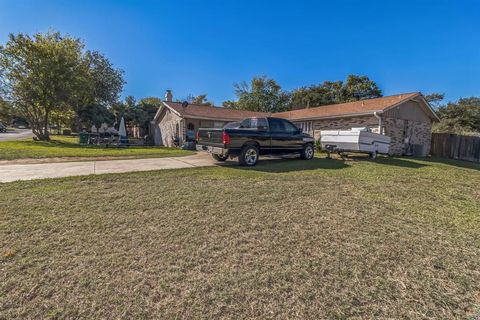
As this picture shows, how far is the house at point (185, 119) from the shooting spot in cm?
1716

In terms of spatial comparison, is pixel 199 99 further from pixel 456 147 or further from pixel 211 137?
pixel 456 147

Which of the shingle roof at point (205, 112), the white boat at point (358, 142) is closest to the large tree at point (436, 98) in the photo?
the white boat at point (358, 142)

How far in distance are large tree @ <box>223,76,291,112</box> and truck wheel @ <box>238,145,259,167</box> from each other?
28.7 meters

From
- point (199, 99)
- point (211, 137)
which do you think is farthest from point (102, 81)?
point (211, 137)

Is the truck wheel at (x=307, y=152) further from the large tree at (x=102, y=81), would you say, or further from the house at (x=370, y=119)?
the large tree at (x=102, y=81)

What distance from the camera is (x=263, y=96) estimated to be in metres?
36.2

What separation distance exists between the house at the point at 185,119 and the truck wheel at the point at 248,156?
909 cm

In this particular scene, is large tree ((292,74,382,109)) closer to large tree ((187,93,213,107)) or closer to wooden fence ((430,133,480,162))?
wooden fence ((430,133,480,162))

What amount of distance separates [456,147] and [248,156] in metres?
15.6

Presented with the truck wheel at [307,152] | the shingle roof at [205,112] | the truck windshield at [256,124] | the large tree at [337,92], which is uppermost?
the large tree at [337,92]

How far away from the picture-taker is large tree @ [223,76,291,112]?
3625 centimetres

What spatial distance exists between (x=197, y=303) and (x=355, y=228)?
2581 mm

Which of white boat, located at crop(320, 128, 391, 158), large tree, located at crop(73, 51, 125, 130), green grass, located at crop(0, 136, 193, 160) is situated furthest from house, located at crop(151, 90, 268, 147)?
large tree, located at crop(73, 51, 125, 130)

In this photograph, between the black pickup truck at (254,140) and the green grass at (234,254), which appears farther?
the black pickup truck at (254,140)
